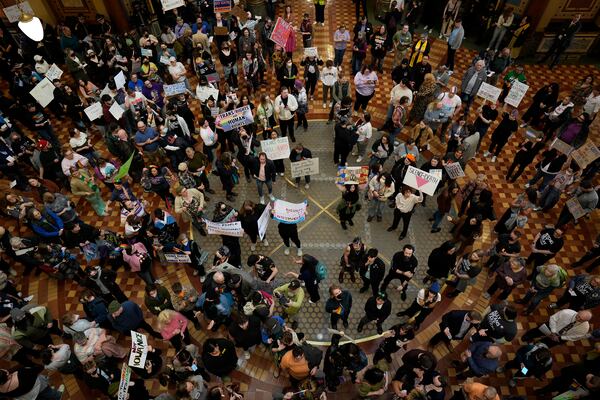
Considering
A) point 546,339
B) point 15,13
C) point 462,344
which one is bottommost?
point 462,344

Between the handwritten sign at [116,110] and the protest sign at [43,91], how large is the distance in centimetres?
233

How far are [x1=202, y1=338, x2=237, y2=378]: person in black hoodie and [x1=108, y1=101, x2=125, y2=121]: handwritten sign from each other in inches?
317

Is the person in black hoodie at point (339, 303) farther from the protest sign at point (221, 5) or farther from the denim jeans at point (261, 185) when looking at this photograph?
the protest sign at point (221, 5)

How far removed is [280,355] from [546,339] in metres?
5.35

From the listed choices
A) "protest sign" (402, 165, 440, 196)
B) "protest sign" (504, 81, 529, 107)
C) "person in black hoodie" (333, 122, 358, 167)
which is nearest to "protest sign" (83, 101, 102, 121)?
"person in black hoodie" (333, 122, 358, 167)

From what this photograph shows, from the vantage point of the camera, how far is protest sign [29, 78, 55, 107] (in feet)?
38.4

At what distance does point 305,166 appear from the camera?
1010 cm

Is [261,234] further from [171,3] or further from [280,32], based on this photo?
[171,3]

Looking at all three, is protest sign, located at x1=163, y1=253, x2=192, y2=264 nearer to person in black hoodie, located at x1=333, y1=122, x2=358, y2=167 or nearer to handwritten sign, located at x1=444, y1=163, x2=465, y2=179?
person in black hoodie, located at x1=333, y1=122, x2=358, y2=167

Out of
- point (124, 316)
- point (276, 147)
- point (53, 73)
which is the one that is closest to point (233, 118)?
point (276, 147)

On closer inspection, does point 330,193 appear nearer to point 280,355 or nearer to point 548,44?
point 280,355

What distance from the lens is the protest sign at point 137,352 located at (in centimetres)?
636

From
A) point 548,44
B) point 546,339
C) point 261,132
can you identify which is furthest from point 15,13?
point 548,44

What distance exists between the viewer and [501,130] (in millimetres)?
10977
